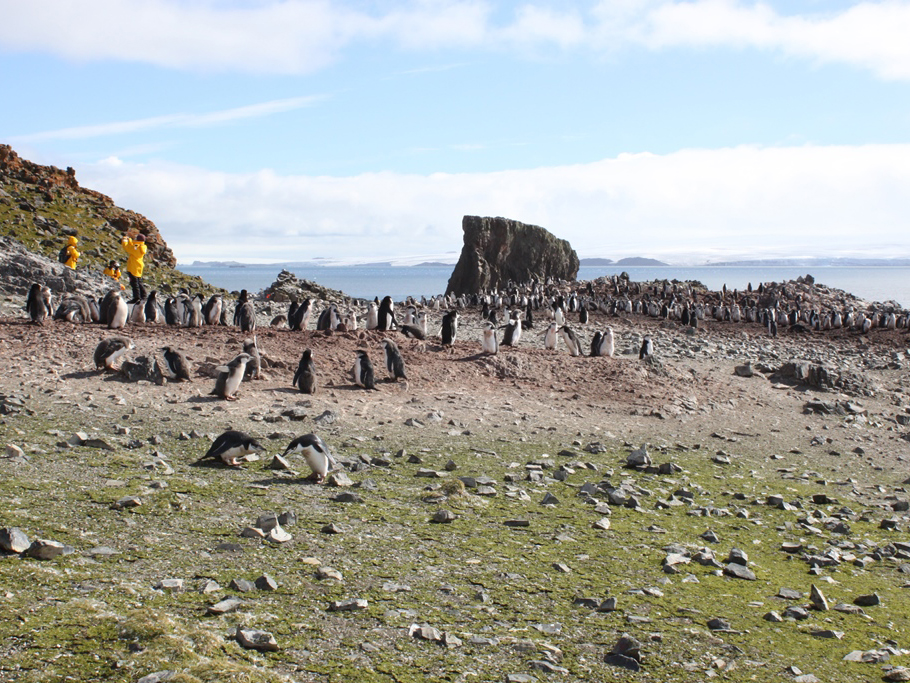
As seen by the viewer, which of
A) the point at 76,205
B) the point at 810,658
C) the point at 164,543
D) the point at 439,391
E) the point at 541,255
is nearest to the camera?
the point at 810,658

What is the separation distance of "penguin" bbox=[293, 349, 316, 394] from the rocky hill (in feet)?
77.3

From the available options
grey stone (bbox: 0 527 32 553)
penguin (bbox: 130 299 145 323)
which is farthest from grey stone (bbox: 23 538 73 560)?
penguin (bbox: 130 299 145 323)

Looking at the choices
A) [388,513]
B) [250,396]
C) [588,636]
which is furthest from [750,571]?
[250,396]

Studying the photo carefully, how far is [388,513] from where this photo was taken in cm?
691

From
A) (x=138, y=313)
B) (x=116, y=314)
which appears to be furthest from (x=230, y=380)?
(x=138, y=313)

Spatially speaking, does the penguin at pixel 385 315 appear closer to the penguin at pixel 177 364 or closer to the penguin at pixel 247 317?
the penguin at pixel 247 317

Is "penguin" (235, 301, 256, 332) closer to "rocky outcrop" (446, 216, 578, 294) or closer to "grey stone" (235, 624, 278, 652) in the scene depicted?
"grey stone" (235, 624, 278, 652)

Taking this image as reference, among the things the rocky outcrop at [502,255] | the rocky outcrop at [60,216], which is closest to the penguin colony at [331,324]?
the rocky outcrop at [60,216]

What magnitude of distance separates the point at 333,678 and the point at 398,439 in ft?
21.2

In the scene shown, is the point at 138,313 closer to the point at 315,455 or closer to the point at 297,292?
the point at 315,455

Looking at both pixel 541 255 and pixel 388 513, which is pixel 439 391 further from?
pixel 541 255

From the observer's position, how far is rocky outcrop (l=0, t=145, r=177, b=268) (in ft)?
116

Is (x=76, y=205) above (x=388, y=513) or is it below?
above

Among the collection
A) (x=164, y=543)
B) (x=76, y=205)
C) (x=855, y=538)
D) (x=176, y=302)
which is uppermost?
(x=76, y=205)
